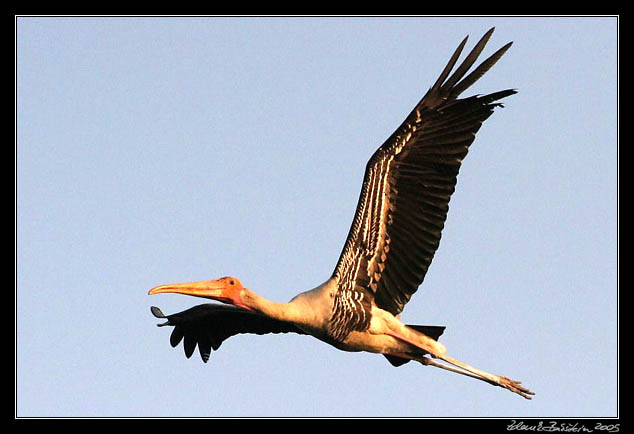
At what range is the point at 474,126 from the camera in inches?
632

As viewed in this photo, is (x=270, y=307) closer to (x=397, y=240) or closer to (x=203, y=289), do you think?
(x=203, y=289)

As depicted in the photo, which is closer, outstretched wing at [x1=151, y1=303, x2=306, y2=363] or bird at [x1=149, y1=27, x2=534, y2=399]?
bird at [x1=149, y1=27, x2=534, y2=399]

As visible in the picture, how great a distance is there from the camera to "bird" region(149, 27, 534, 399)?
15984 millimetres

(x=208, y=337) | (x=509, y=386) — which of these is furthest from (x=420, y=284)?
(x=208, y=337)

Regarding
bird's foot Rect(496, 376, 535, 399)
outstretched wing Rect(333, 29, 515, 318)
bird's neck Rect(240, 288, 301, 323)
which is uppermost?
outstretched wing Rect(333, 29, 515, 318)

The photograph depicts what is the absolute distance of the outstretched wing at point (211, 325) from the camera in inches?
734

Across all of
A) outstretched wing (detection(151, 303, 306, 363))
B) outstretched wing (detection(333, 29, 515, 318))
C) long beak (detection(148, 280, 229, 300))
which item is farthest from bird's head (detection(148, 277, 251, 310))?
outstretched wing (detection(151, 303, 306, 363))

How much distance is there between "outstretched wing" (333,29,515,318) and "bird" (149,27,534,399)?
1 centimetres

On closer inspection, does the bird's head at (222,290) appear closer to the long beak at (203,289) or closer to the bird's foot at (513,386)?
the long beak at (203,289)

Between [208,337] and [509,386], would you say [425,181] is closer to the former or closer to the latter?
[509,386]

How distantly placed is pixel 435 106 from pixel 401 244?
79.0 inches

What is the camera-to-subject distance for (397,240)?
53.2 feet

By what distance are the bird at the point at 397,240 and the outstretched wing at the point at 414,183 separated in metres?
0.01

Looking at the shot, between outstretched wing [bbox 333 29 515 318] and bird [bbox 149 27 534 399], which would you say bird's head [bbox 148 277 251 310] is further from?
outstretched wing [bbox 333 29 515 318]
